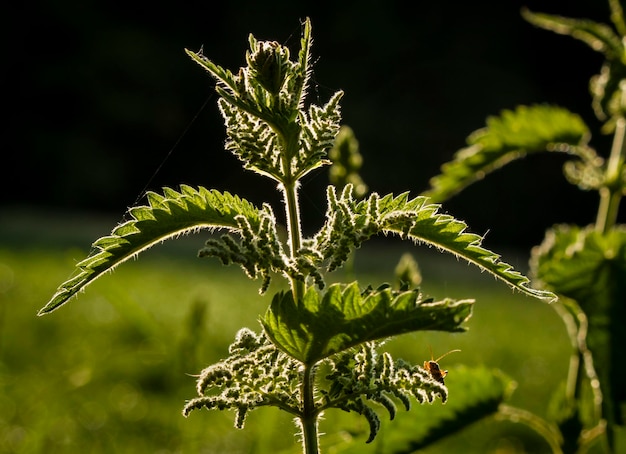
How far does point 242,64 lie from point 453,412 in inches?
731

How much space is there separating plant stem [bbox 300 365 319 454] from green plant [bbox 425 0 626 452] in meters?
0.87

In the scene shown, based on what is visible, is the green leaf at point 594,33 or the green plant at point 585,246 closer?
the green plant at point 585,246

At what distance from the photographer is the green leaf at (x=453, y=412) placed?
1.76 m

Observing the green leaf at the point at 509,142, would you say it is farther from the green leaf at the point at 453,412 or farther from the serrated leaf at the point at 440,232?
the serrated leaf at the point at 440,232

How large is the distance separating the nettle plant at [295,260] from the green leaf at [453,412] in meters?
0.72

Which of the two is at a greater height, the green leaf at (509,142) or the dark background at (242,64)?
the dark background at (242,64)

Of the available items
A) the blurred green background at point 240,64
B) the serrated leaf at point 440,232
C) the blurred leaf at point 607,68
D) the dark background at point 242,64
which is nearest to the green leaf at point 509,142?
the blurred leaf at point 607,68

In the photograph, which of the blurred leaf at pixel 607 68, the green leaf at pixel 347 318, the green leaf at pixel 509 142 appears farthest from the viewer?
the green leaf at pixel 509 142

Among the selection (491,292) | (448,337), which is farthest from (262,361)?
(491,292)

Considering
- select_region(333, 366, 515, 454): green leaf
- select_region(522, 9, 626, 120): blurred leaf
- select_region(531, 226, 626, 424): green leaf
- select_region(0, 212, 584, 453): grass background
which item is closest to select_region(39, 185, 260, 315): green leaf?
select_region(0, 212, 584, 453): grass background

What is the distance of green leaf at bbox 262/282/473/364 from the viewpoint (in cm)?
94

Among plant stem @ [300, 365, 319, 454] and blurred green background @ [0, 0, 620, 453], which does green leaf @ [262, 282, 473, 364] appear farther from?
blurred green background @ [0, 0, 620, 453]

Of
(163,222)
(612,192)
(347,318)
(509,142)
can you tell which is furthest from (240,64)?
(347,318)

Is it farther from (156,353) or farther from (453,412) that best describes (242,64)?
(453,412)
